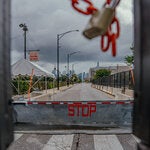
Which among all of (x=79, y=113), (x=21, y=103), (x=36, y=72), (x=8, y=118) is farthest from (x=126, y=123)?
(x=36, y=72)

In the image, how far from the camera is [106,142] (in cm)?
802

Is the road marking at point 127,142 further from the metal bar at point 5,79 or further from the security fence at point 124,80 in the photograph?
the metal bar at point 5,79

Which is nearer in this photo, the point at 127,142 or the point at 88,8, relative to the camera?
the point at 88,8

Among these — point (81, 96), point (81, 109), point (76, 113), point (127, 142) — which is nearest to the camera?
point (127, 142)

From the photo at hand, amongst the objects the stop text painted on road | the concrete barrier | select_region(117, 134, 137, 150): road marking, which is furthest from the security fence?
select_region(117, 134, 137, 150): road marking

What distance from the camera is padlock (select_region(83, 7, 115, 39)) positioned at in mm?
1588

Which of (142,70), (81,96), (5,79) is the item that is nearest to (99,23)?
(142,70)

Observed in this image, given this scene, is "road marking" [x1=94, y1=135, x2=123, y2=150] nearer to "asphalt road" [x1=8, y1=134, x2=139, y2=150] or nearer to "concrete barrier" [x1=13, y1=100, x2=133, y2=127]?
"asphalt road" [x1=8, y1=134, x2=139, y2=150]

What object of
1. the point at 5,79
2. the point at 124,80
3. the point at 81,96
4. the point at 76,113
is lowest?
the point at 81,96

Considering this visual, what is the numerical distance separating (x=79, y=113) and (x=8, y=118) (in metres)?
Result: 7.72

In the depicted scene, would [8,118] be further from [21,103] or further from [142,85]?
[21,103]

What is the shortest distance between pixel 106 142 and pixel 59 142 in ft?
3.67

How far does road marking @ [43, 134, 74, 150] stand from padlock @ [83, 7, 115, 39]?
6.13 meters

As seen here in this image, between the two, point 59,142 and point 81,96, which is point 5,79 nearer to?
point 59,142
